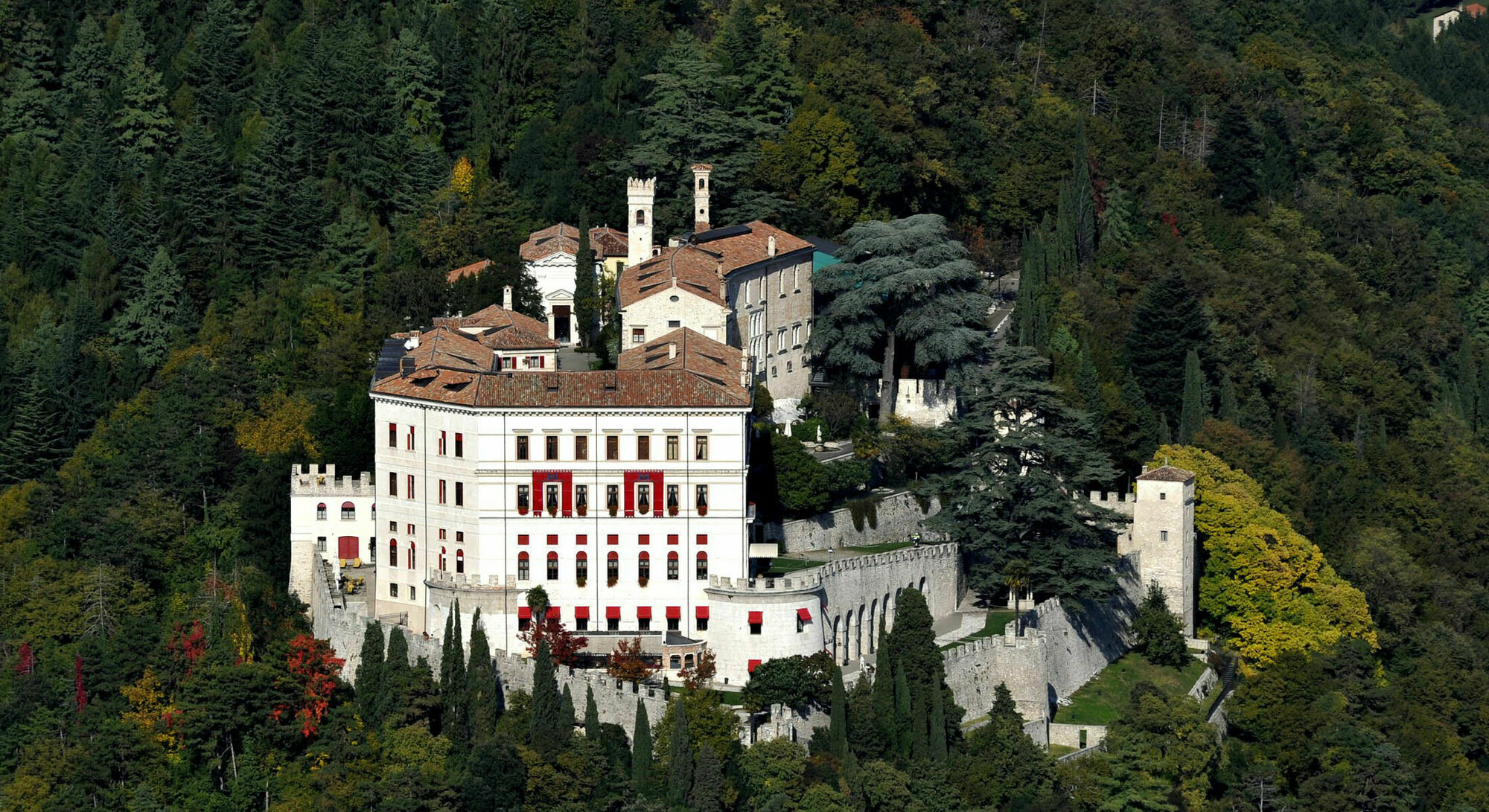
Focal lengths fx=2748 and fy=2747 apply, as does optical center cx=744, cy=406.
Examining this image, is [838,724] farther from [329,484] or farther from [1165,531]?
[329,484]

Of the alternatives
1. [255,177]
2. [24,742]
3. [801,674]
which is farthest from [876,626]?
[255,177]

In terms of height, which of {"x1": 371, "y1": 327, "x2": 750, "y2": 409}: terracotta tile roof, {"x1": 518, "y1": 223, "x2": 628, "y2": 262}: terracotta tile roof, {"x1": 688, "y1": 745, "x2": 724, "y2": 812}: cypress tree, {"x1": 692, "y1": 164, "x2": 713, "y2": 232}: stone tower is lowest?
{"x1": 688, "y1": 745, "x2": 724, "y2": 812}: cypress tree

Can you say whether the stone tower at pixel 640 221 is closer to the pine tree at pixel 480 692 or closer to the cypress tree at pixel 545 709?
the pine tree at pixel 480 692

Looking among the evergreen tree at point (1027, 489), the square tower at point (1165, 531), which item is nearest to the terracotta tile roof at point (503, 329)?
the evergreen tree at point (1027, 489)

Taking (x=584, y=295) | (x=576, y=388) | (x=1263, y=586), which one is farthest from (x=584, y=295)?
(x=1263, y=586)

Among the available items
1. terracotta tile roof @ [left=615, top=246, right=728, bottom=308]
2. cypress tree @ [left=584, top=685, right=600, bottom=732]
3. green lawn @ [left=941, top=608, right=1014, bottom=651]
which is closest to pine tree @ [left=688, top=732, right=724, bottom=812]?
cypress tree @ [left=584, top=685, right=600, bottom=732]

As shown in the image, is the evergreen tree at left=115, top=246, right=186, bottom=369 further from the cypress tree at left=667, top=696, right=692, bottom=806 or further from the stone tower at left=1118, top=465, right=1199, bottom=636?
the cypress tree at left=667, top=696, right=692, bottom=806
